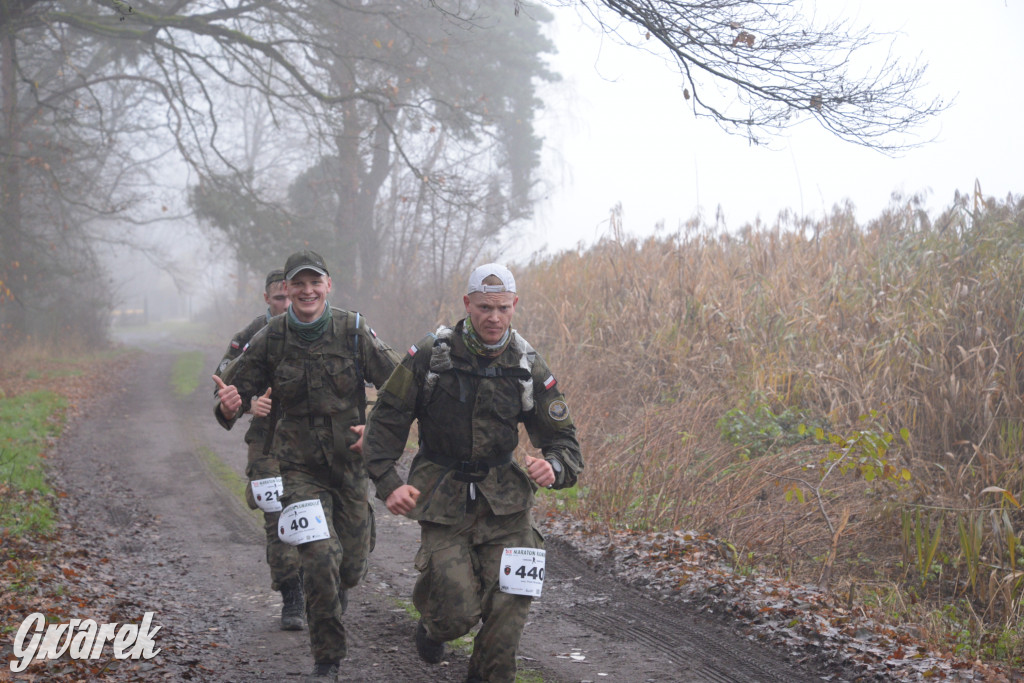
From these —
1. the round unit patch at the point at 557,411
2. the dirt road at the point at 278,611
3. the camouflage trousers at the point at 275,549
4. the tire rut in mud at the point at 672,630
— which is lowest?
the dirt road at the point at 278,611

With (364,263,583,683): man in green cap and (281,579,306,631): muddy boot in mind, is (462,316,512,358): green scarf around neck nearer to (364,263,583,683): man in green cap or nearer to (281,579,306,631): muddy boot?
(364,263,583,683): man in green cap

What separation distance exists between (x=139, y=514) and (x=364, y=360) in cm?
529

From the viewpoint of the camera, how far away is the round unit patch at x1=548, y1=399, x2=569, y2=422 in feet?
13.5

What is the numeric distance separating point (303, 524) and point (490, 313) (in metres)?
1.63

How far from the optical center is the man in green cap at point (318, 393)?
4984 millimetres

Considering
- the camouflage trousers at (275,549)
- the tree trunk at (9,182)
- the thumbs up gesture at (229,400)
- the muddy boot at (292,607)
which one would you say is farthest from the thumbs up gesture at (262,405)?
the tree trunk at (9,182)

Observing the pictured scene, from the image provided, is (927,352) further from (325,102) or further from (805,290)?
(325,102)

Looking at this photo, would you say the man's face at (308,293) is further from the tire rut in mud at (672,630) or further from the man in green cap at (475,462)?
the tire rut in mud at (672,630)

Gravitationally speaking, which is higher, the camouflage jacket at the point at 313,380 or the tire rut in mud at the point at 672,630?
the camouflage jacket at the point at 313,380

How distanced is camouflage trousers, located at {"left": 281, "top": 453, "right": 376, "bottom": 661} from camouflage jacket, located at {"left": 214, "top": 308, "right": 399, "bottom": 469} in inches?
4.0

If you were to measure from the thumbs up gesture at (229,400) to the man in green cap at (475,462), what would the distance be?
1.17 meters

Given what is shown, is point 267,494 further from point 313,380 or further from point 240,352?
point 240,352

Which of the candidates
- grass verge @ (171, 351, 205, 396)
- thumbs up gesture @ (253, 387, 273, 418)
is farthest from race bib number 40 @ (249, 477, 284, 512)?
grass verge @ (171, 351, 205, 396)

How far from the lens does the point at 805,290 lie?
11023 millimetres
